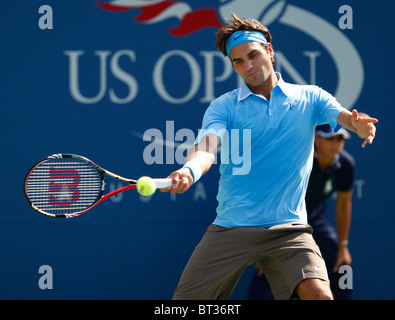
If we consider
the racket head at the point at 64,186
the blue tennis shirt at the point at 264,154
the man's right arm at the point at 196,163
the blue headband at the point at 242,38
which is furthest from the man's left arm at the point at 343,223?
the racket head at the point at 64,186

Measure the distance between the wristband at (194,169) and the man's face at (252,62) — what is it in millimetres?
694

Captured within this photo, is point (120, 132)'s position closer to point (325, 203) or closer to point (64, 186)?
point (64, 186)

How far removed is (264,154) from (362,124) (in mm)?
511

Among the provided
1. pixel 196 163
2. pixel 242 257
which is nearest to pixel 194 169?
pixel 196 163

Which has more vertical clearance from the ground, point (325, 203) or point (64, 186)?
point (64, 186)

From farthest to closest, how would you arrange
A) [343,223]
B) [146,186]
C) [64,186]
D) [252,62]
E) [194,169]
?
[343,223]
[64,186]
[252,62]
[194,169]
[146,186]

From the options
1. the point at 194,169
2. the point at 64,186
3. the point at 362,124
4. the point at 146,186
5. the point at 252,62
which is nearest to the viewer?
the point at 146,186

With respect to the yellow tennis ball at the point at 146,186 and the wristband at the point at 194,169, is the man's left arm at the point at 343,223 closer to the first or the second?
the wristband at the point at 194,169

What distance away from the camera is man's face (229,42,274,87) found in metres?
3.28

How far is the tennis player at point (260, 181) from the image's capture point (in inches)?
122

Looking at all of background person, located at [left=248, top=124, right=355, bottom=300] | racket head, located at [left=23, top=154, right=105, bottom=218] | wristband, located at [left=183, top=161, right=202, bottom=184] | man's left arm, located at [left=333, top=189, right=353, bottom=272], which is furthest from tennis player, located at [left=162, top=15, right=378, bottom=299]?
man's left arm, located at [left=333, top=189, right=353, bottom=272]

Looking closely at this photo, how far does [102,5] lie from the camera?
4562 millimetres

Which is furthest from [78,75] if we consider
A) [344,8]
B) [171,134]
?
[344,8]

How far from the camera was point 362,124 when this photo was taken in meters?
2.96
